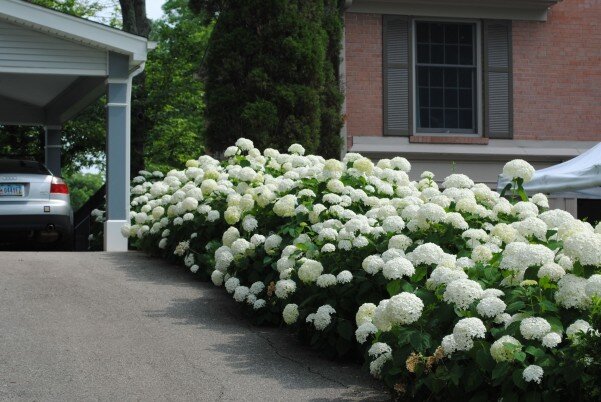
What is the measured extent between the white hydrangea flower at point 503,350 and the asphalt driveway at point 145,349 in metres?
1.22

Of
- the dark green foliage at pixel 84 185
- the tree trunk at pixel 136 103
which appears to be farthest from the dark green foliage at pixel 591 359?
the dark green foliage at pixel 84 185

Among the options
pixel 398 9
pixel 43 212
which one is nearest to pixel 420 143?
pixel 398 9

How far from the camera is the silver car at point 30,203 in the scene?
13.4 m

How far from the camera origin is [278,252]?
27.9 ft

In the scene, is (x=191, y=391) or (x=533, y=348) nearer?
(x=533, y=348)

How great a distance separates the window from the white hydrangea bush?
7.30 metres

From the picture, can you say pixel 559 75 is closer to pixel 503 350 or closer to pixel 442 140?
pixel 442 140

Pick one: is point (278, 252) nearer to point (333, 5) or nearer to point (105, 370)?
point (105, 370)

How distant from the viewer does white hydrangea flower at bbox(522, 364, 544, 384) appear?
498 cm

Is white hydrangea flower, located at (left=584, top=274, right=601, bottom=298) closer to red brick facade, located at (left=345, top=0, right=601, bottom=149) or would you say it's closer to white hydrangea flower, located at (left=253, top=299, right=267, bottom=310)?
white hydrangea flower, located at (left=253, top=299, right=267, bottom=310)

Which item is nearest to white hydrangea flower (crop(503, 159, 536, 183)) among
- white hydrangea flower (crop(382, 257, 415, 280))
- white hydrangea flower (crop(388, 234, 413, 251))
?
white hydrangea flower (crop(388, 234, 413, 251))

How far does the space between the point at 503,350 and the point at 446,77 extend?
Answer: 44.1 feet

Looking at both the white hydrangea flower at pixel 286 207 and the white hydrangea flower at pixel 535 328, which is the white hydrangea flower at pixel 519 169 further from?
the white hydrangea flower at pixel 535 328

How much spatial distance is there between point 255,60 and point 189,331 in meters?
8.78
